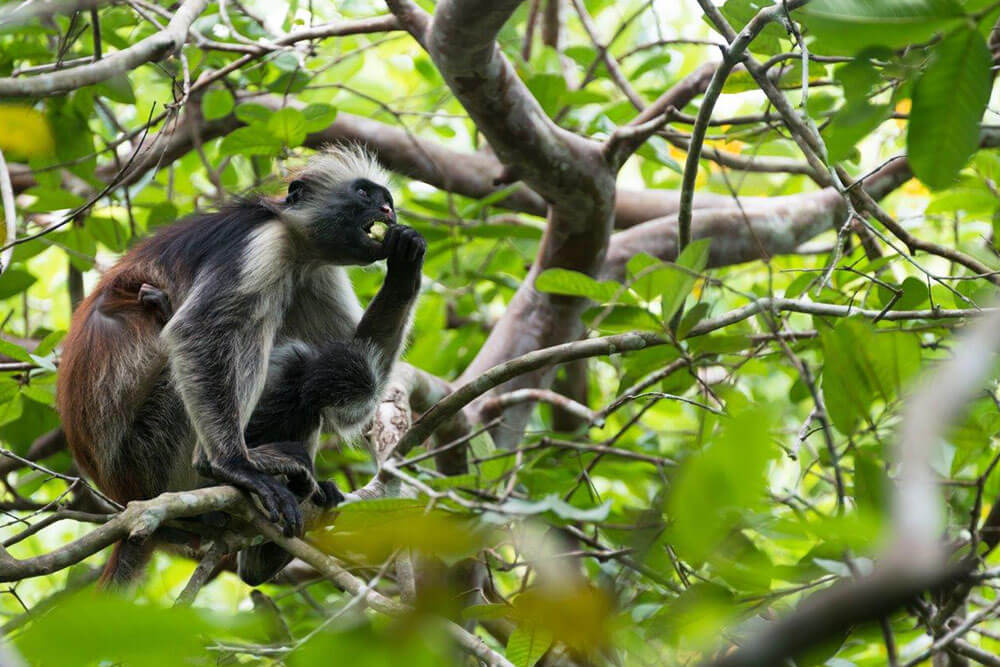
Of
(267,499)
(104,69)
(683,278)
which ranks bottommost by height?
(267,499)

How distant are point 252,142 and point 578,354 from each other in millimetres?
2287

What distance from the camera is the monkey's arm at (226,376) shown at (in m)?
3.87

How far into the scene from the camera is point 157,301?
4539mm

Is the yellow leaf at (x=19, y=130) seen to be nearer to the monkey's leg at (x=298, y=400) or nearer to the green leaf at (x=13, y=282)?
the green leaf at (x=13, y=282)

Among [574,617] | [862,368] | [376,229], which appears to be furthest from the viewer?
[376,229]

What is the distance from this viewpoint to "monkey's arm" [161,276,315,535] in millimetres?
3873

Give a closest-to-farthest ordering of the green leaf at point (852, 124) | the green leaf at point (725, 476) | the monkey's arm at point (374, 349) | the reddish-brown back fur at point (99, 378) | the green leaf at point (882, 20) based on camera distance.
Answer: the green leaf at point (725, 476) → the green leaf at point (882, 20) → the green leaf at point (852, 124) → the reddish-brown back fur at point (99, 378) → the monkey's arm at point (374, 349)

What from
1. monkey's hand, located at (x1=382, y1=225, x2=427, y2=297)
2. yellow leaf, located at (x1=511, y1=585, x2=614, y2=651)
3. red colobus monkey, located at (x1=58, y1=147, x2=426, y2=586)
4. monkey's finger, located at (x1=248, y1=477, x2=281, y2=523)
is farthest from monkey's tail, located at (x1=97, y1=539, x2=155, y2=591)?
yellow leaf, located at (x1=511, y1=585, x2=614, y2=651)

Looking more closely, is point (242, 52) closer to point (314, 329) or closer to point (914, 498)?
point (314, 329)

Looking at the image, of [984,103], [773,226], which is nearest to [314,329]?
[773,226]

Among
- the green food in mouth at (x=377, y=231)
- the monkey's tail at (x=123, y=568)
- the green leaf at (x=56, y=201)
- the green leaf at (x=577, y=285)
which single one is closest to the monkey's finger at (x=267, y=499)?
the monkey's tail at (x=123, y=568)

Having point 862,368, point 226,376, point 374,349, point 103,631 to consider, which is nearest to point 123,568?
point 226,376

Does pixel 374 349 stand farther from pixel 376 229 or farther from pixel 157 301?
pixel 157 301

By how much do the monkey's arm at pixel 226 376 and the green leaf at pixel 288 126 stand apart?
0.84 meters
